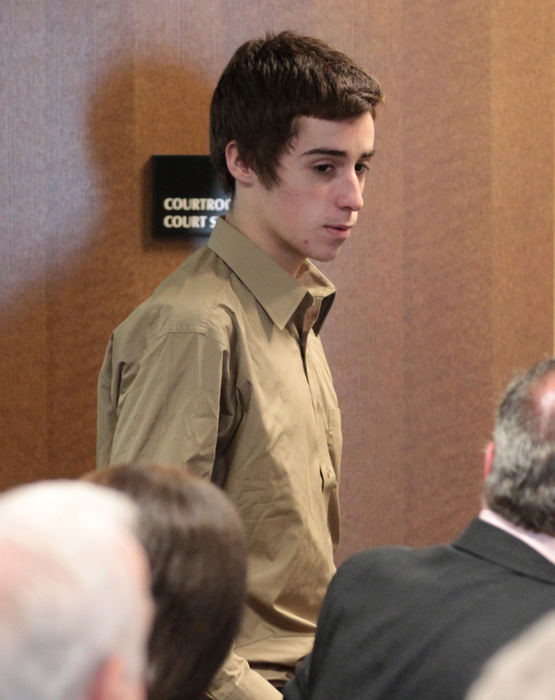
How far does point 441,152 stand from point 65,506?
7.13ft

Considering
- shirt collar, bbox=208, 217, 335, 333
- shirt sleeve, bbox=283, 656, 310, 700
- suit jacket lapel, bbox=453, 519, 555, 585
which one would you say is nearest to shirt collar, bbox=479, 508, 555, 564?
suit jacket lapel, bbox=453, 519, 555, 585

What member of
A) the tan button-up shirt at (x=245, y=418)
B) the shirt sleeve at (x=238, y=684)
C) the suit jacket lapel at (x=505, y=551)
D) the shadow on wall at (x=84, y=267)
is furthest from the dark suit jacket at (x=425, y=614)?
the shadow on wall at (x=84, y=267)

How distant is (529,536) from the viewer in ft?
4.40

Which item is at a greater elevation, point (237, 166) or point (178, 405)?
point (237, 166)

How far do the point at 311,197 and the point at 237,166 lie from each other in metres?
0.14

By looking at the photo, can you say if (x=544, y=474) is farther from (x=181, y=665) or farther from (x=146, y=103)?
(x=146, y=103)

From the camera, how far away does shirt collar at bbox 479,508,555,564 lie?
1.33 m

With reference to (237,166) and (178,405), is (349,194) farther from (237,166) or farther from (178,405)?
(178,405)

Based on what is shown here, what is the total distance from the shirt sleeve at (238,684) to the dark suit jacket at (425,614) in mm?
148

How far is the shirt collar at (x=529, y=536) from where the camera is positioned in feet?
4.35

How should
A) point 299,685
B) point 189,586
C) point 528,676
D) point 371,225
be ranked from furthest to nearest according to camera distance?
point 371,225
point 299,685
point 189,586
point 528,676

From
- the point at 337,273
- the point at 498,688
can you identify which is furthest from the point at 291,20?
the point at 498,688

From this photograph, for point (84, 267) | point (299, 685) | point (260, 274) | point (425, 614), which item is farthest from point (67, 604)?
point (84, 267)

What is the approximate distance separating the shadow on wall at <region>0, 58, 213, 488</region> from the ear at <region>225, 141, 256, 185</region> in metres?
0.68
